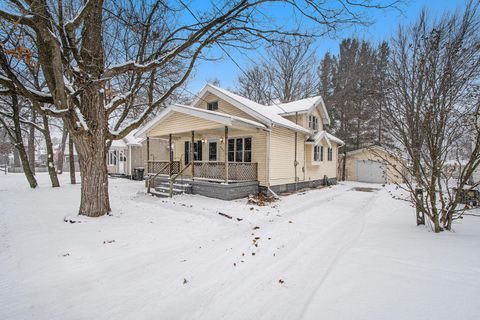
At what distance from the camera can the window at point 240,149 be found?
1207 centimetres

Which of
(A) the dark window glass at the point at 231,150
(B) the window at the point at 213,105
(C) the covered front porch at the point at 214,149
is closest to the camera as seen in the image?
(C) the covered front porch at the point at 214,149

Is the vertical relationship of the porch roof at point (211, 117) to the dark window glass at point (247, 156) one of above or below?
above

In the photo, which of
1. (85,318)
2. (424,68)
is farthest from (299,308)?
(424,68)

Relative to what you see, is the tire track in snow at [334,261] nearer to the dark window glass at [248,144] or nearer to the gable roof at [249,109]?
the gable roof at [249,109]

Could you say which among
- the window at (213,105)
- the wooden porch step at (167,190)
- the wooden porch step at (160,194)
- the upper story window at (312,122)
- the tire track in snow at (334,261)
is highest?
the window at (213,105)

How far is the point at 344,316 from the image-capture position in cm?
218

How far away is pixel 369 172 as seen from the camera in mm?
19703

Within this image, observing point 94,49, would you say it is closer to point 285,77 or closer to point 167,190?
point 167,190

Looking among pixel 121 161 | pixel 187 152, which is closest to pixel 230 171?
pixel 187 152

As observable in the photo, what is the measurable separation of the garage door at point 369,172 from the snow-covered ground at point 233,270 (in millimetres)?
14718

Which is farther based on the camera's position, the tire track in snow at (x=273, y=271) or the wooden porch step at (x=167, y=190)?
the wooden porch step at (x=167, y=190)

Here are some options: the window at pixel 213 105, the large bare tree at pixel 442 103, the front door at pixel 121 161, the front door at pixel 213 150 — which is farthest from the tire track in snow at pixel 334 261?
the front door at pixel 121 161

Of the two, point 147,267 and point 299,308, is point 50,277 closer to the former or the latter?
point 147,267

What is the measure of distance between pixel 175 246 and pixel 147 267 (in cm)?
89
